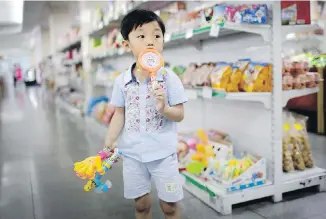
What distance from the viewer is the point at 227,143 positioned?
2.60m

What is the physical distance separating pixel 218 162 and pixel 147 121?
984mm

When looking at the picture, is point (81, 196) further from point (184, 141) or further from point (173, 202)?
point (173, 202)

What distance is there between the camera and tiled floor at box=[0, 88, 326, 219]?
2.18 meters

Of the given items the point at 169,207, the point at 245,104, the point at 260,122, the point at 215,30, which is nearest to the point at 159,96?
the point at 169,207

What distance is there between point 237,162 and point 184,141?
599 mm

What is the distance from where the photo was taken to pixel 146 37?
1507 mm

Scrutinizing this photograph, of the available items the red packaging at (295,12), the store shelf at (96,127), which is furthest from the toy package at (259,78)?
the store shelf at (96,127)

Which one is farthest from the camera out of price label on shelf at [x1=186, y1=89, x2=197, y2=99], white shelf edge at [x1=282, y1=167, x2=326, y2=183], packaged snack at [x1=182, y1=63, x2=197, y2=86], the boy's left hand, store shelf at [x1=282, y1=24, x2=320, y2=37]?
packaged snack at [x1=182, y1=63, x2=197, y2=86]

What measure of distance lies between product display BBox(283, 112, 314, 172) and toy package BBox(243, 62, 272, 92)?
0.43 metres

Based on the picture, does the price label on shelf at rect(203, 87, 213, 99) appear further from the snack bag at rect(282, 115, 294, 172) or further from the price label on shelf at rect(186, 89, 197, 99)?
the snack bag at rect(282, 115, 294, 172)

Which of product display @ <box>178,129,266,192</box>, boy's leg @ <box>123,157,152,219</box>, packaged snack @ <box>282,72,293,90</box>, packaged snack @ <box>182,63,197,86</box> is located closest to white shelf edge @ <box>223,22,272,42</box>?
packaged snack @ <box>282,72,293,90</box>

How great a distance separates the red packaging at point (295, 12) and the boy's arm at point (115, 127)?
1.27m

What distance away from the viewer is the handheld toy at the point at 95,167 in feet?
4.99

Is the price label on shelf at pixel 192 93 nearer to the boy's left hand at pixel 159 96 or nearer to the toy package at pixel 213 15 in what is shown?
the toy package at pixel 213 15
